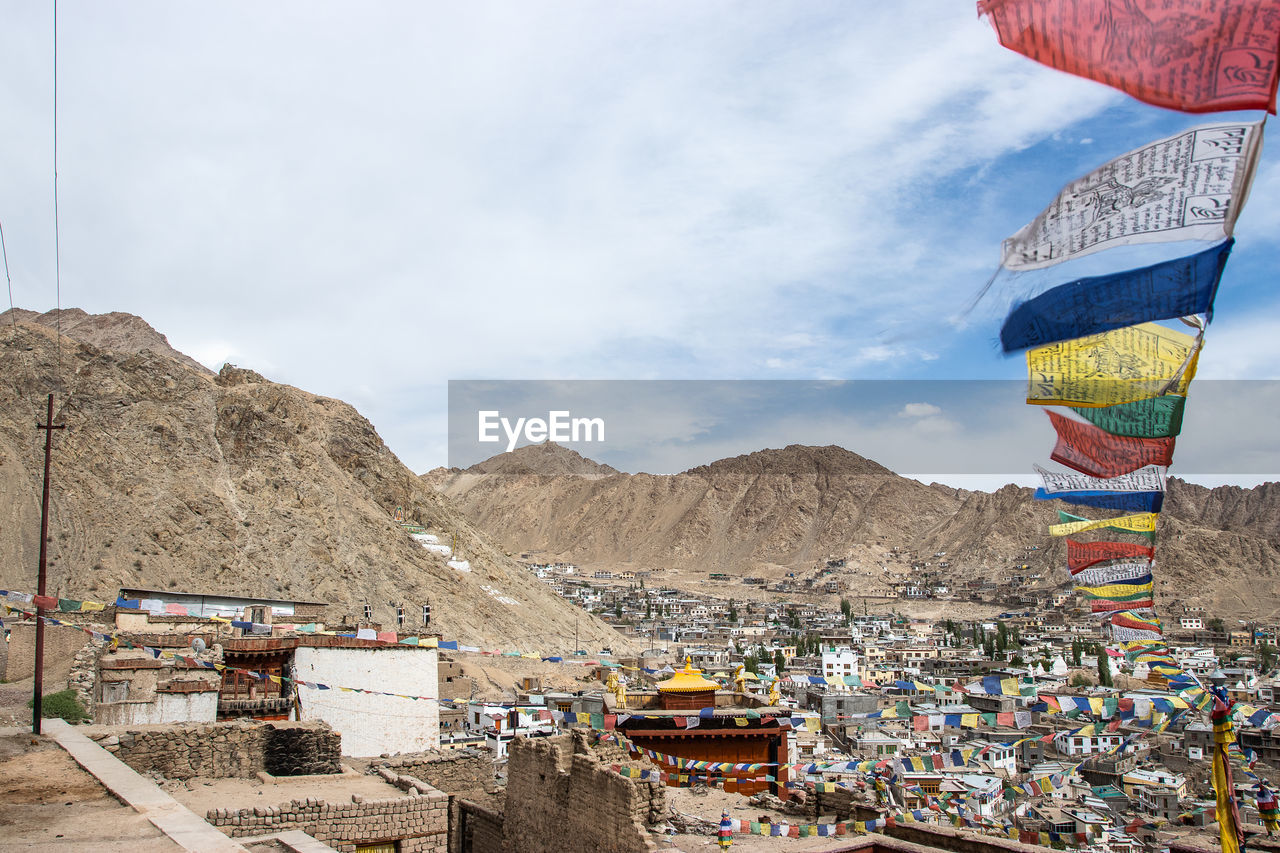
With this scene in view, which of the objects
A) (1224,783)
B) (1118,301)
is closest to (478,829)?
(1224,783)

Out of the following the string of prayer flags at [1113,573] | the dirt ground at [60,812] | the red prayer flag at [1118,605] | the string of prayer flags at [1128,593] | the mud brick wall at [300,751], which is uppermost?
the string of prayer flags at [1113,573]

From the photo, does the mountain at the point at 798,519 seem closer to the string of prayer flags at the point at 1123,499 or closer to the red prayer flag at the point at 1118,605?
the red prayer flag at the point at 1118,605

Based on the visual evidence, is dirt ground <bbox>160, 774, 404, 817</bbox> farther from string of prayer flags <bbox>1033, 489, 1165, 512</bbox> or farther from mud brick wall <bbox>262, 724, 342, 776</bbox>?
string of prayer flags <bbox>1033, 489, 1165, 512</bbox>

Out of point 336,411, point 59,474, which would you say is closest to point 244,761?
point 59,474

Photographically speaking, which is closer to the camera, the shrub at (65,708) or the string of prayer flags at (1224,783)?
the string of prayer flags at (1224,783)

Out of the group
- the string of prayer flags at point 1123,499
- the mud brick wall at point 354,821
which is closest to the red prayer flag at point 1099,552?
the string of prayer flags at point 1123,499

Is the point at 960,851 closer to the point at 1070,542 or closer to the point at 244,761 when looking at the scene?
the point at 1070,542
